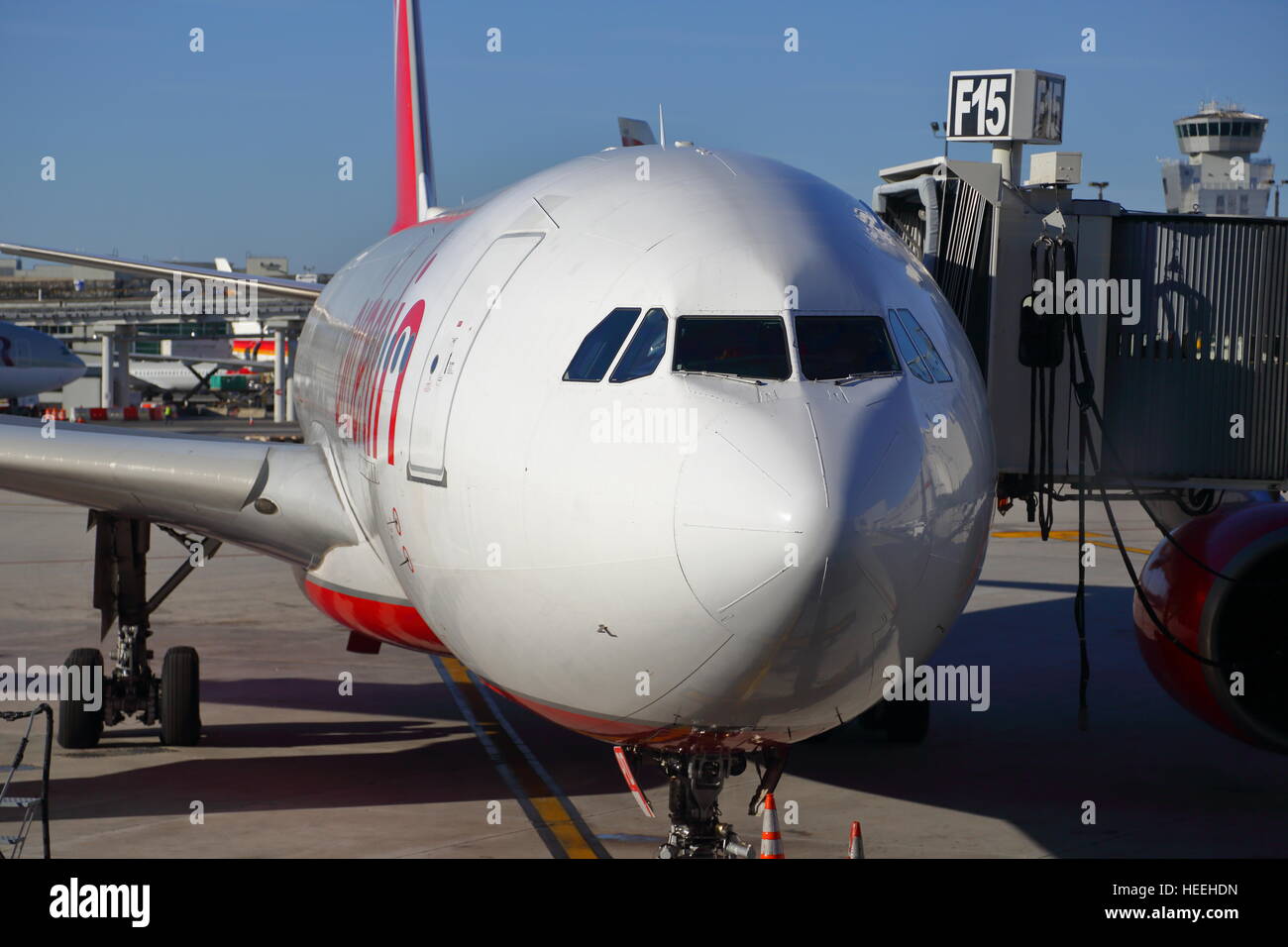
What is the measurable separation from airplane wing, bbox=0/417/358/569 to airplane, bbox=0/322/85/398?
2296 inches

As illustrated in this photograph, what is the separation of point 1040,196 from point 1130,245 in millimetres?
797

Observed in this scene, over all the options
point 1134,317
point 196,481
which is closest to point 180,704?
point 196,481

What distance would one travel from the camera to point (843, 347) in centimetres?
659

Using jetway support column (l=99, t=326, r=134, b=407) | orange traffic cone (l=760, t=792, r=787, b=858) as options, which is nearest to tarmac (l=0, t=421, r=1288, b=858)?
orange traffic cone (l=760, t=792, r=787, b=858)

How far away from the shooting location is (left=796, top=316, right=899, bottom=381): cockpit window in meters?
6.46

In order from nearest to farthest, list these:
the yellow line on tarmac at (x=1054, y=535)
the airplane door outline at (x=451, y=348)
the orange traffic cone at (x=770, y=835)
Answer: the airplane door outline at (x=451, y=348), the orange traffic cone at (x=770, y=835), the yellow line on tarmac at (x=1054, y=535)

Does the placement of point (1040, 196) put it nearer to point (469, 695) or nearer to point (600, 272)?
point (600, 272)

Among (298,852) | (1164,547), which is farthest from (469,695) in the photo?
(1164,547)

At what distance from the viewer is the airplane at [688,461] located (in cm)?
593

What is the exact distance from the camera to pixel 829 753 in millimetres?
12836

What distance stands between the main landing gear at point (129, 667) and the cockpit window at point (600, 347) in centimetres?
738

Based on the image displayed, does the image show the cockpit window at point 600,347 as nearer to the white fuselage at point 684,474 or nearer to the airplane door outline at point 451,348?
the white fuselage at point 684,474
